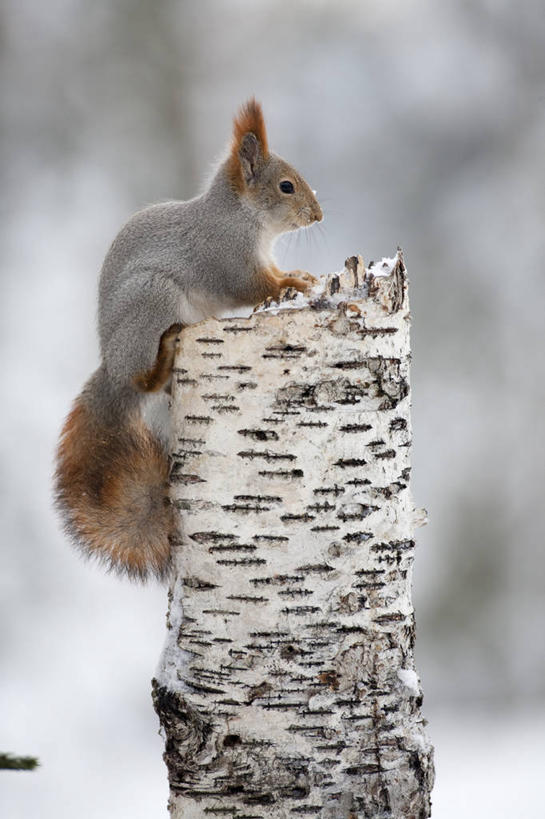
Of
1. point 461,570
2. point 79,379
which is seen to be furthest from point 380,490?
point 461,570

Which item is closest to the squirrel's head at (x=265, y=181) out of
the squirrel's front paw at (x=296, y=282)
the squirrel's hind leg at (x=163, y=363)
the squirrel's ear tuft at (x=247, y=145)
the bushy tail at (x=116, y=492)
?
the squirrel's ear tuft at (x=247, y=145)

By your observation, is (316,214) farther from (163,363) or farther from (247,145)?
(163,363)

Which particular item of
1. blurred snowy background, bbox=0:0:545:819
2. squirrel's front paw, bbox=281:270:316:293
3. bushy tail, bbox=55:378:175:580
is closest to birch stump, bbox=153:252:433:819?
bushy tail, bbox=55:378:175:580

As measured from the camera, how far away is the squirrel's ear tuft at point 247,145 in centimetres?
151

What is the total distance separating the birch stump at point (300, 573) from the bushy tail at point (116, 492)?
0.39ft

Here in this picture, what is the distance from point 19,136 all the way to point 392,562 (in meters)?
2.21

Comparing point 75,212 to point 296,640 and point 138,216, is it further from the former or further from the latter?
point 296,640

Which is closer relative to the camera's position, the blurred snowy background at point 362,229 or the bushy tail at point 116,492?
the bushy tail at point 116,492

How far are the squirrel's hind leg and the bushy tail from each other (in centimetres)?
8

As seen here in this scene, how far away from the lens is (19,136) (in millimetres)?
3000

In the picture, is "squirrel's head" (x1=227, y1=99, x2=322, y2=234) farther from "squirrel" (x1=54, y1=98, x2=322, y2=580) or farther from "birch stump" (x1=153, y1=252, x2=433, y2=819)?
"birch stump" (x1=153, y1=252, x2=433, y2=819)

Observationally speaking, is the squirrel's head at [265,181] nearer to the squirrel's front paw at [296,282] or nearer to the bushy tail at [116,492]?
the squirrel's front paw at [296,282]

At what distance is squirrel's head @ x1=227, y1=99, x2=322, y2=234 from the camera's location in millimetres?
1522

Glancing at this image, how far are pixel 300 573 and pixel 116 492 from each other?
0.34 metres
